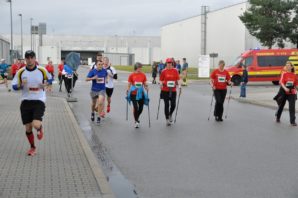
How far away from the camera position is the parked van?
3391 centimetres

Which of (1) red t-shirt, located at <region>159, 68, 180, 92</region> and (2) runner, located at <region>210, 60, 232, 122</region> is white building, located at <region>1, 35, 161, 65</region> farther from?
(1) red t-shirt, located at <region>159, 68, 180, 92</region>

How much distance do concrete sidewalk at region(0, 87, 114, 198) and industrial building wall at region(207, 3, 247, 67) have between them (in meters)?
53.4

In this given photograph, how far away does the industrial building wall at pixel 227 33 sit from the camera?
210 feet

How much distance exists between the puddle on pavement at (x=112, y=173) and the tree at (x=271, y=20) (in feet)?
137

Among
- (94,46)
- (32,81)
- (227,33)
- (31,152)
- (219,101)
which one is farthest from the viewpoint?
(94,46)

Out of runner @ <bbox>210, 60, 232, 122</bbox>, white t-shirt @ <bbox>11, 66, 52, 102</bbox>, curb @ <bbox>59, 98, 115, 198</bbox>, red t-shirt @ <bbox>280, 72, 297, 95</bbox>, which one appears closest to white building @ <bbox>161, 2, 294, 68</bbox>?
runner @ <bbox>210, 60, 232, 122</bbox>

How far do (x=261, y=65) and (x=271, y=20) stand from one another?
61.6ft

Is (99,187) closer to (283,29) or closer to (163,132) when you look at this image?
(163,132)

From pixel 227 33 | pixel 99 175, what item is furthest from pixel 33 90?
pixel 227 33

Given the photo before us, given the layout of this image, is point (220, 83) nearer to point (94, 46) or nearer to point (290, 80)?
point (290, 80)

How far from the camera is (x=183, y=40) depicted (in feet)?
286

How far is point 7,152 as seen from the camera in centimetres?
920

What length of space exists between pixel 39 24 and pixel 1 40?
48851 mm

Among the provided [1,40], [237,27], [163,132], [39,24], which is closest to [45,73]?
[163,132]
